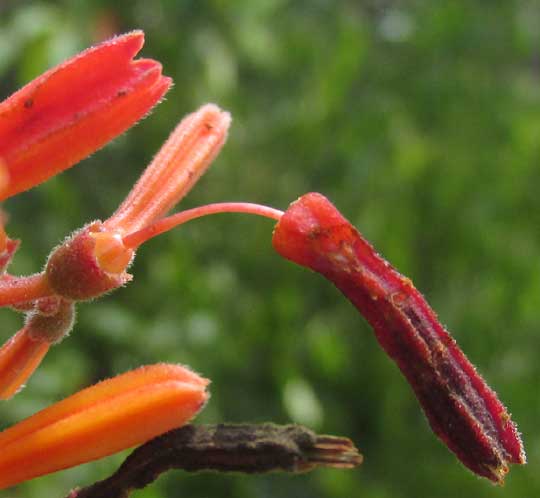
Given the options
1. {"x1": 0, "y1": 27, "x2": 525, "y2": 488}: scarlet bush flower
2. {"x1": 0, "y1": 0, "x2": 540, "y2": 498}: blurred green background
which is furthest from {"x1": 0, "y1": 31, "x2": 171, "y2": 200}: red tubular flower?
{"x1": 0, "y1": 0, "x2": 540, "y2": 498}: blurred green background

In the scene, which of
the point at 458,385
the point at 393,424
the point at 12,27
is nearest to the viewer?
the point at 458,385

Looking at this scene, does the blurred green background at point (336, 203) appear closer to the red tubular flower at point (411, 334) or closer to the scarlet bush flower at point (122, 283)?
the scarlet bush flower at point (122, 283)

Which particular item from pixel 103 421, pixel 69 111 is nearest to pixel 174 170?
pixel 69 111

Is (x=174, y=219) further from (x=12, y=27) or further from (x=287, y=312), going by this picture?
(x=287, y=312)

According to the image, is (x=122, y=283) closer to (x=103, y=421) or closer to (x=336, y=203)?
(x=103, y=421)

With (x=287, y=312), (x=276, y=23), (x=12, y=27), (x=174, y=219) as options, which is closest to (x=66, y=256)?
(x=174, y=219)

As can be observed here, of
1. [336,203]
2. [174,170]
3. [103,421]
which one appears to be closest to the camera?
[103,421]

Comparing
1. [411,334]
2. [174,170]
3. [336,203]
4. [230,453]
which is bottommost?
[230,453]

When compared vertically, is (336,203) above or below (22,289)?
above
